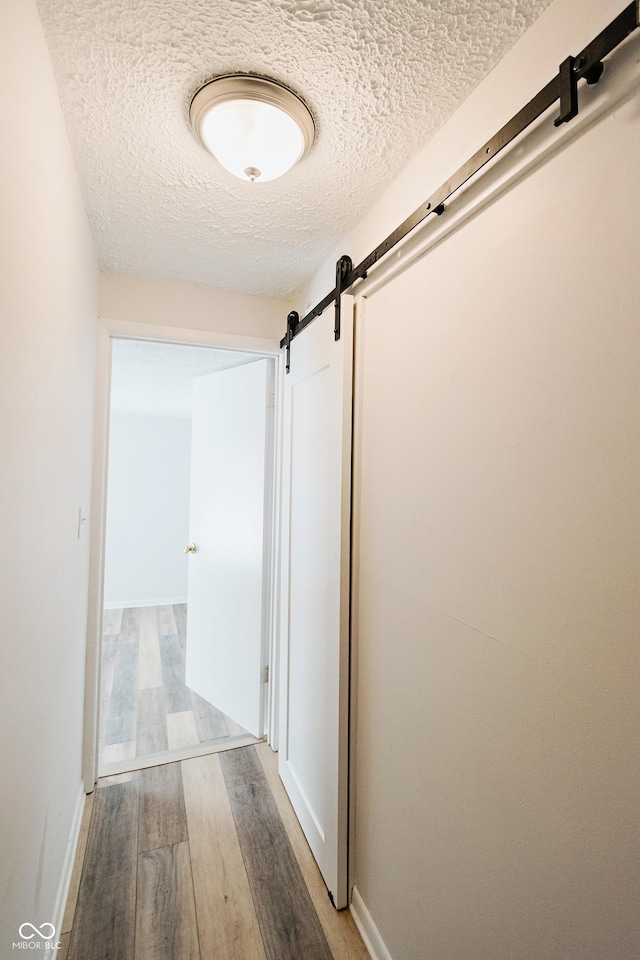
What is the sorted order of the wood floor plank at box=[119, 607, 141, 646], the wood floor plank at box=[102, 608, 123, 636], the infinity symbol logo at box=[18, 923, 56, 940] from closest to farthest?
the infinity symbol logo at box=[18, 923, 56, 940], the wood floor plank at box=[119, 607, 141, 646], the wood floor plank at box=[102, 608, 123, 636]

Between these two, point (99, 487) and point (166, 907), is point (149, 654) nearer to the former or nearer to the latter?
point (99, 487)

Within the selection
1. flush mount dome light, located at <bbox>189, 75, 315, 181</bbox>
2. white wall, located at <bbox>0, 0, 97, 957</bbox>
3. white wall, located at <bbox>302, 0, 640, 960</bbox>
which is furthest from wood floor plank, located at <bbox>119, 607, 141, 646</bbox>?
flush mount dome light, located at <bbox>189, 75, 315, 181</bbox>

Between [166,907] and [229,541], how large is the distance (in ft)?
5.21

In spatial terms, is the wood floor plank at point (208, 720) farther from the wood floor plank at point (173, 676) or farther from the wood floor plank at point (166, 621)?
the wood floor plank at point (166, 621)

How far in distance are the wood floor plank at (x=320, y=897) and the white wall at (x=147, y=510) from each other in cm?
334

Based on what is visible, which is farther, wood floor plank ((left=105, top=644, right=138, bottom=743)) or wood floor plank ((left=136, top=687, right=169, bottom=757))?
wood floor plank ((left=105, top=644, right=138, bottom=743))

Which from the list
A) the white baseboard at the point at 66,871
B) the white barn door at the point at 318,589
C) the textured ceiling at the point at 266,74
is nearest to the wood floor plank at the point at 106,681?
the white baseboard at the point at 66,871

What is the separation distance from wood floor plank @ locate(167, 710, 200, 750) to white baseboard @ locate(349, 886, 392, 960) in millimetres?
1182

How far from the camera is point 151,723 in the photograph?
2.43 metres

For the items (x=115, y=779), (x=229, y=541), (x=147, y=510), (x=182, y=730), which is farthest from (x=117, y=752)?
(x=147, y=510)

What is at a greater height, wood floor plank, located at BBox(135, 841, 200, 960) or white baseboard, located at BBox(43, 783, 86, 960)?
white baseboard, located at BBox(43, 783, 86, 960)

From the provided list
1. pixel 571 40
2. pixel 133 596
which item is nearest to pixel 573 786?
pixel 571 40

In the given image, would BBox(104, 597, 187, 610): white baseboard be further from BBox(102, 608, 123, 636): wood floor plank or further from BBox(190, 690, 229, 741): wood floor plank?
BBox(190, 690, 229, 741): wood floor plank

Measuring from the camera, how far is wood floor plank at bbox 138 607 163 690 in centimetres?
296
